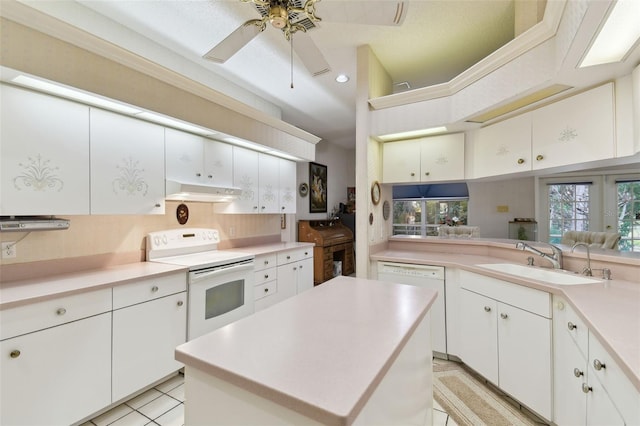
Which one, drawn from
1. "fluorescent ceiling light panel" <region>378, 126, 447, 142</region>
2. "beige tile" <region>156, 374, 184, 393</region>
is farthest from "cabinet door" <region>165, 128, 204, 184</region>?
"fluorescent ceiling light panel" <region>378, 126, 447, 142</region>

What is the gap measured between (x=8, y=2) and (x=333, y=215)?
5360mm

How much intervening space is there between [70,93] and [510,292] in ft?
10.7

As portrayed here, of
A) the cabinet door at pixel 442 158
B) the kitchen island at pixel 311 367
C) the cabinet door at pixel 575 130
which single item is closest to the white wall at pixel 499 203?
the cabinet door at pixel 442 158

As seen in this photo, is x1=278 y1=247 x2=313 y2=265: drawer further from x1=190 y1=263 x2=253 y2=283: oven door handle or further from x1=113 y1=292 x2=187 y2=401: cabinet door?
x1=113 y1=292 x2=187 y2=401: cabinet door

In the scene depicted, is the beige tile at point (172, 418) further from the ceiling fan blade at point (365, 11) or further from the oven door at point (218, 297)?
the ceiling fan blade at point (365, 11)

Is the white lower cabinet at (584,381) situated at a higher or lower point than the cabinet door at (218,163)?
lower

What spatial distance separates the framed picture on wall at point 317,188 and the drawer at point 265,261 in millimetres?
2147

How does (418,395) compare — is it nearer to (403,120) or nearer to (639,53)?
(639,53)

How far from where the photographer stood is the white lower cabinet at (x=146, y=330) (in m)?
1.85

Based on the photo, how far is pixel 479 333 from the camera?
2.13 meters

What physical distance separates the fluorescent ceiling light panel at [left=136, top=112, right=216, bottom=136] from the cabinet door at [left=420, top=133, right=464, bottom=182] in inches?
88.7

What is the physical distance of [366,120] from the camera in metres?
2.84

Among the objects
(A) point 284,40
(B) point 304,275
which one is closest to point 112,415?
(B) point 304,275

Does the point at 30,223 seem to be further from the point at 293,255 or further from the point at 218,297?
the point at 293,255
